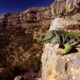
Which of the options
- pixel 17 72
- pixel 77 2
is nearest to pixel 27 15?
pixel 77 2

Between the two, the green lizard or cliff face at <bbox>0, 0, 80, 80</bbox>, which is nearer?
cliff face at <bbox>0, 0, 80, 80</bbox>

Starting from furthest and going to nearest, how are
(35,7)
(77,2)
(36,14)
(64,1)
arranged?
(35,7) < (36,14) < (64,1) < (77,2)

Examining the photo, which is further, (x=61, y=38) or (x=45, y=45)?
(x=45, y=45)

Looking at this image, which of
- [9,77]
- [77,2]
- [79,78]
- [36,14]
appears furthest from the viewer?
[36,14]

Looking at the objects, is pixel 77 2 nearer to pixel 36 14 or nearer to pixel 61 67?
pixel 36 14

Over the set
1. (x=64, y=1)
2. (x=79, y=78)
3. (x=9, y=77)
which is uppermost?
(x=64, y=1)

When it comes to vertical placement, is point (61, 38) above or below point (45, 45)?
above

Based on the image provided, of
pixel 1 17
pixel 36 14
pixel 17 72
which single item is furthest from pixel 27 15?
pixel 17 72

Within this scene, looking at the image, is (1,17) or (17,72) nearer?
(17,72)

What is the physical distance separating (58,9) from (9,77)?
4277cm

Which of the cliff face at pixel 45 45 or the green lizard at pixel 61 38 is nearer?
the cliff face at pixel 45 45

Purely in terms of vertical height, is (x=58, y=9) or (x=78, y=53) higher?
(x=58, y=9)

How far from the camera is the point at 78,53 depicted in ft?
7.54

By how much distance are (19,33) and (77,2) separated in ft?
91.9
